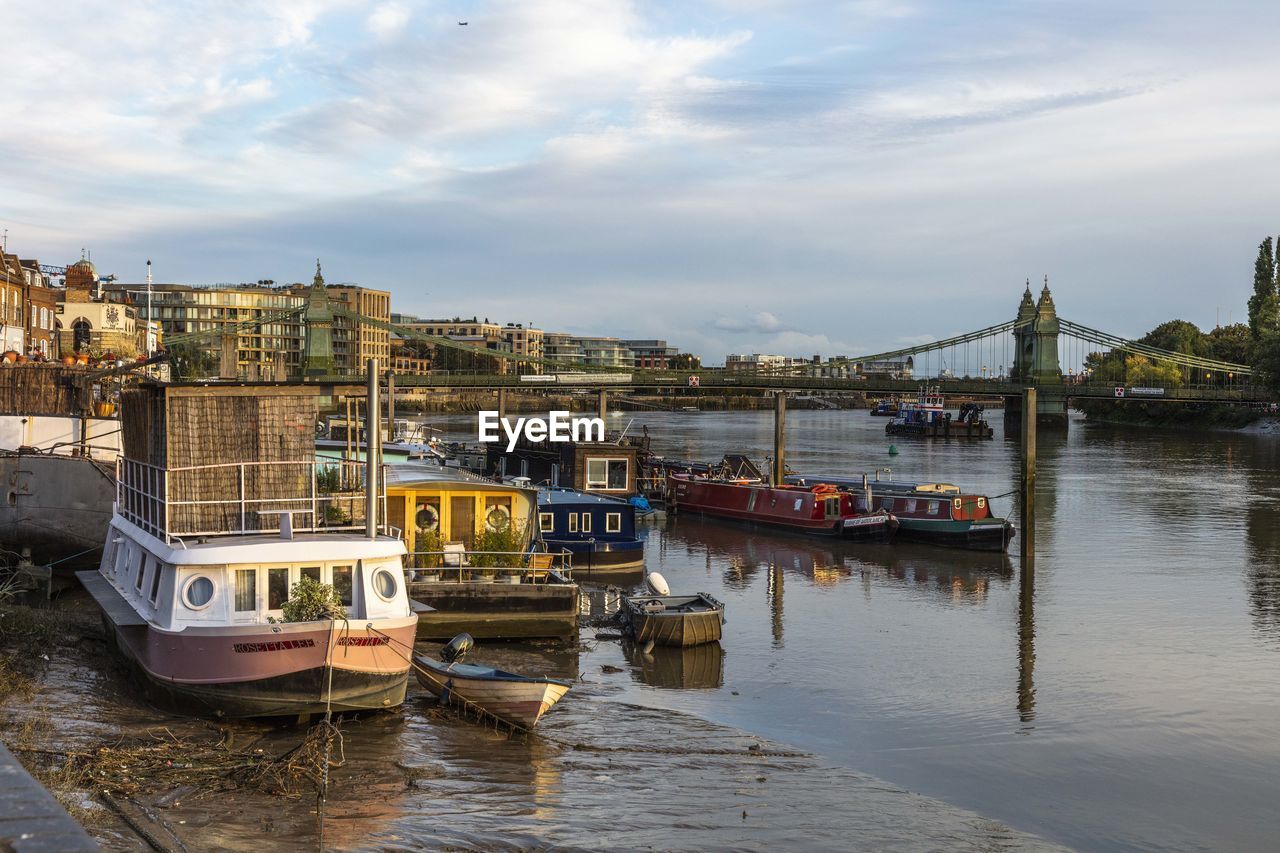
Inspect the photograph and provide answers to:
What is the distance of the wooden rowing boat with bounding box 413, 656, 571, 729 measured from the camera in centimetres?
1767

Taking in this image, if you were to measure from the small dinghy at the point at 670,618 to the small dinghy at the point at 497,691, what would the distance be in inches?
289

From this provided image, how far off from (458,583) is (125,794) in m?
11.3

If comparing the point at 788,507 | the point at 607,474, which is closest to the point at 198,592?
the point at 607,474

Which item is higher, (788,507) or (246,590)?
(246,590)

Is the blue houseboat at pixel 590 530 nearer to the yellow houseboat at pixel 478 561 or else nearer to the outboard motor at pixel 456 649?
the yellow houseboat at pixel 478 561

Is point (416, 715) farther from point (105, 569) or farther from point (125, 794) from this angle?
point (105, 569)

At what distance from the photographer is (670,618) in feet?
83.2

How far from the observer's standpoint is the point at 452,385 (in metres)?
96.0

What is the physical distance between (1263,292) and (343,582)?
14182 centimetres

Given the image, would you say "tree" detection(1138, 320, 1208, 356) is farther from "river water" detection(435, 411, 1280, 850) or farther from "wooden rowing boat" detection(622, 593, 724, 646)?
"wooden rowing boat" detection(622, 593, 724, 646)

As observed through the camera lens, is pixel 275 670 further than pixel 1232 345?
No

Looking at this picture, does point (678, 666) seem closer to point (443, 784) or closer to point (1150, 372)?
point (443, 784)

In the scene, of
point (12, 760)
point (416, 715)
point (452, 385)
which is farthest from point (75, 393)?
point (452, 385)

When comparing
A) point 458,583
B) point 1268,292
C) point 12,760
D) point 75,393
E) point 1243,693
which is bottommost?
point 1243,693
